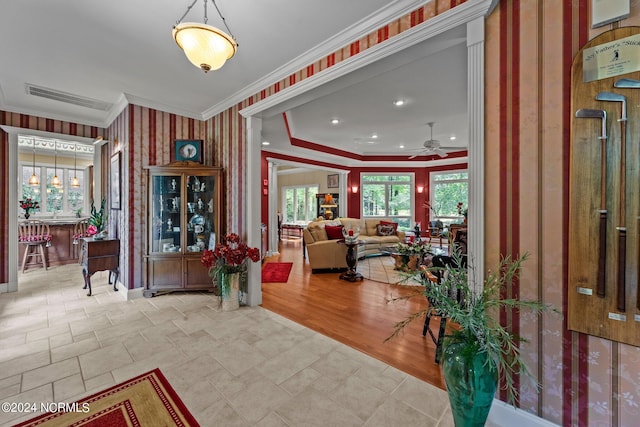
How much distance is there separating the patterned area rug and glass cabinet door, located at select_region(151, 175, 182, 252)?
10.8ft

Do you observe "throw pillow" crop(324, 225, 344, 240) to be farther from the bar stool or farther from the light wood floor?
the bar stool

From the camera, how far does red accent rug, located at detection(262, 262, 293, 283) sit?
4.87 m

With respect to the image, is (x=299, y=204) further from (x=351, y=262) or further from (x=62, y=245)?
(x=62, y=245)

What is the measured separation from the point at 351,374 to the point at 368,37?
273cm

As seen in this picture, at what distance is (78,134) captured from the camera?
476cm

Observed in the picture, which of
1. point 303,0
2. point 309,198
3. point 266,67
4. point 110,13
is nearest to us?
point 303,0

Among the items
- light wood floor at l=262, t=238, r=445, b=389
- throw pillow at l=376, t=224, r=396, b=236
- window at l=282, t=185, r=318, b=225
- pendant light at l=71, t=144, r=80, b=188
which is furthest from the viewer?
window at l=282, t=185, r=318, b=225

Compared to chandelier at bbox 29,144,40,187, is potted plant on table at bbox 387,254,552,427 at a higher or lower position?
lower

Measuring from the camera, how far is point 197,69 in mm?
2998

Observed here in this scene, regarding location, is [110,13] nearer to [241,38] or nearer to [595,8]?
[241,38]

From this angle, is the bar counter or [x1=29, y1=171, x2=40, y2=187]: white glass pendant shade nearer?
the bar counter

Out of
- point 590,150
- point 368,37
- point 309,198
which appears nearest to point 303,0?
point 368,37

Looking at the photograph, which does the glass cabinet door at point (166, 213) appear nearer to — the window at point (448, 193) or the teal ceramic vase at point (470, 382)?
the teal ceramic vase at point (470, 382)

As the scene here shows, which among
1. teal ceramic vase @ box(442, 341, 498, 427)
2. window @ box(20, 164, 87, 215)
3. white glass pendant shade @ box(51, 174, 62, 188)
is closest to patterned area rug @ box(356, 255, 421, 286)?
teal ceramic vase @ box(442, 341, 498, 427)
